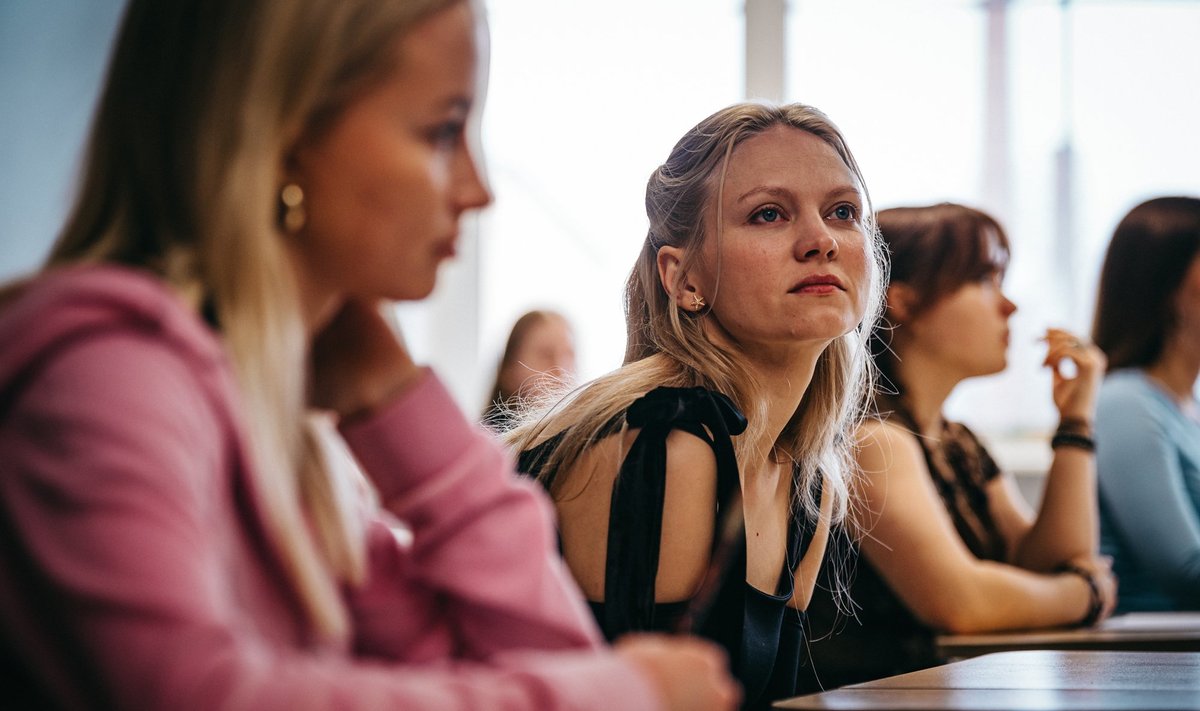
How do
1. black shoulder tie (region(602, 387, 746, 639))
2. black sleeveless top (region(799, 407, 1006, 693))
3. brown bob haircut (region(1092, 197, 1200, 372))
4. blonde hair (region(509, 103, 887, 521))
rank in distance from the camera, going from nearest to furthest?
black shoulder tie (region(602, 387, 746, 639)) → blonde hair (region(509, 103, 887, 521)) → black sleeveless top (region(799, 407, 1006, 693)) → brown bob haircut (region(1092, 197, 1200, 372))

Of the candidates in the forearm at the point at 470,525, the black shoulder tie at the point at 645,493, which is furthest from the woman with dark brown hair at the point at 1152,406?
the forearm at the point at 470,525

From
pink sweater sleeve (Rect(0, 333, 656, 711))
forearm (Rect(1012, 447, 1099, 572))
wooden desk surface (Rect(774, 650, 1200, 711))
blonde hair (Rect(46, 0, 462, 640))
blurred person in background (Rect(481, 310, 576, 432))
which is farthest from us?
blurred person in background (Rect(481, 310, 576, 432))

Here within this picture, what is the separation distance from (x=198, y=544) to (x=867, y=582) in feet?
5.86

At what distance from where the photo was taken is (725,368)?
1632 millimetres

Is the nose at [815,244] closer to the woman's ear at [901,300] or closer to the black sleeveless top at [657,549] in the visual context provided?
the black sleeveless top at [657,549]

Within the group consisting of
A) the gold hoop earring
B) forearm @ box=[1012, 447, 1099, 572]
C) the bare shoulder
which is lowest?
forearm @ box=[1012, 447, 1099, 572]

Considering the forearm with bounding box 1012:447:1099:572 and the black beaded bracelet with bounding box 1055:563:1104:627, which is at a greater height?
the forearm with bounding box 1012:447:1099:572

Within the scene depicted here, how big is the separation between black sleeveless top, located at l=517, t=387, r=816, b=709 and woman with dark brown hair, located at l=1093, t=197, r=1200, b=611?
165 centimetres

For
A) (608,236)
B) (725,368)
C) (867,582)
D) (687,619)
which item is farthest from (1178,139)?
(687,619)

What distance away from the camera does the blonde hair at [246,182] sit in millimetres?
713

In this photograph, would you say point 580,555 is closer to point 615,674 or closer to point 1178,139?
point 615,674

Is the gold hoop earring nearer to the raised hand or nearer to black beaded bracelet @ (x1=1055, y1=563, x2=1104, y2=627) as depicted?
black beaded bracelet @ (x1=1055, y1=563, x2=1104, y2=627)

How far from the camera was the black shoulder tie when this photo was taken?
1379mm

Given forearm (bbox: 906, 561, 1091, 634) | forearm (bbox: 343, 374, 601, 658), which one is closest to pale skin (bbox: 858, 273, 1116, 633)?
forearm (bbox: 906, 561, 1091, 634)
